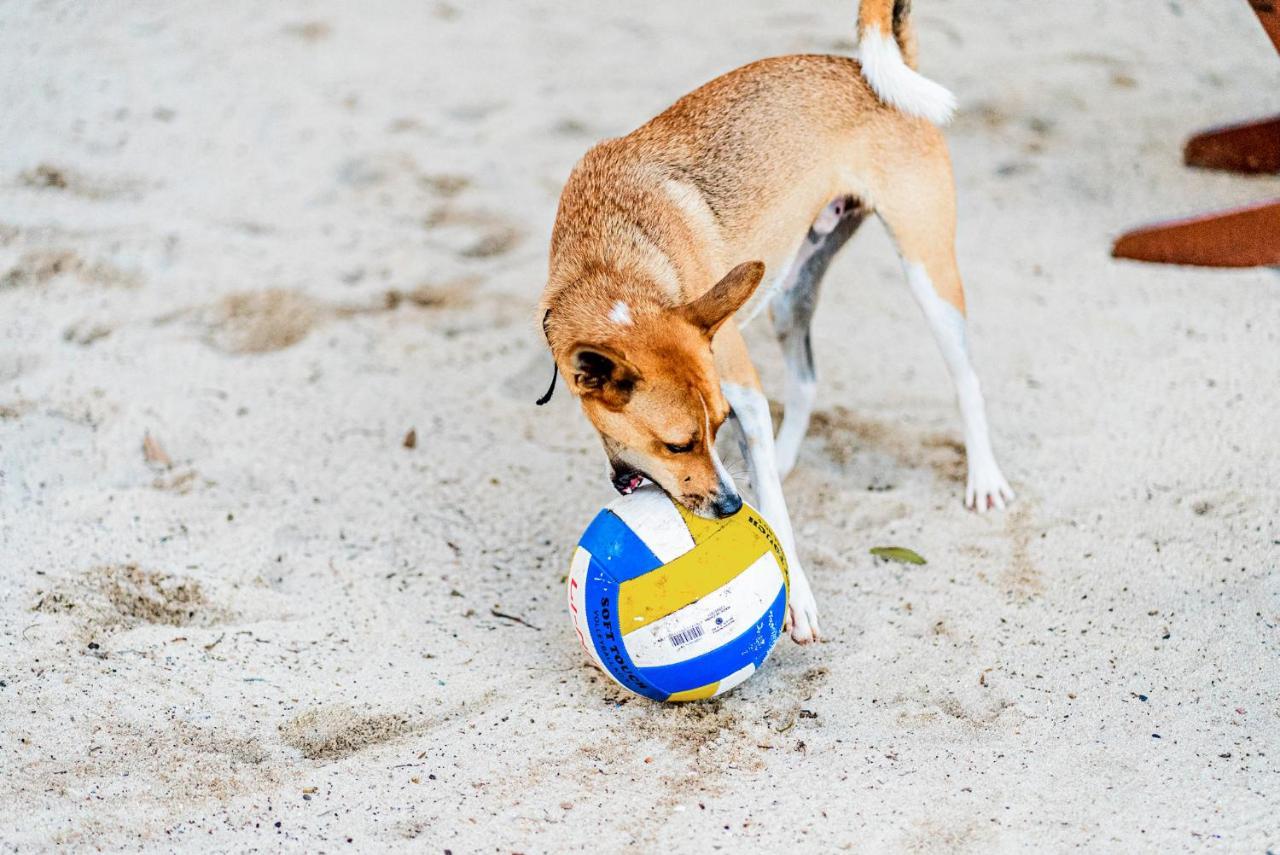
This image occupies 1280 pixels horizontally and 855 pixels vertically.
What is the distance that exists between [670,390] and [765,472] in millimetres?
747

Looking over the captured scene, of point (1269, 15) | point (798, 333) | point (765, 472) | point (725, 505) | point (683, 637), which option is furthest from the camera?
point (1269, 15)

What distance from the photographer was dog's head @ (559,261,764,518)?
12.1 ft

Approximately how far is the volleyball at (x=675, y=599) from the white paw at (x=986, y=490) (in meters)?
1.43

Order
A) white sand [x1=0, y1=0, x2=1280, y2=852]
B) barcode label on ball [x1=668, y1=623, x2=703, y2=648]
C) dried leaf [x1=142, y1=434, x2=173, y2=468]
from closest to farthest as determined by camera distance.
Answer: white sand [x1=0, y1=0, x2=1280, y2=852]
barcode label on ball [x1=668, y1=623, x2=703, y2=648]
dried leaf [x1=142, y1=434, x2=173, y2=468]

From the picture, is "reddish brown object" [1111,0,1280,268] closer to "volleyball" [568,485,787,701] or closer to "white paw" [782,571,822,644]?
"white paw" [782,571,822,644]

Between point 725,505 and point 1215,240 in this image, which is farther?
point 1215,240

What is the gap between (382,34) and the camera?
8.41 m

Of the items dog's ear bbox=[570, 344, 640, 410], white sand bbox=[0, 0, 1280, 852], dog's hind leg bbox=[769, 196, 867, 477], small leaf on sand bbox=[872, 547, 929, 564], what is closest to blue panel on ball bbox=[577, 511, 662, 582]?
dog's ear bbox=[570, 344, 640, 410]

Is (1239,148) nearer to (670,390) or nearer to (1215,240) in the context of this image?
(1215,240)

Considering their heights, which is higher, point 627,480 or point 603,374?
point 603,374

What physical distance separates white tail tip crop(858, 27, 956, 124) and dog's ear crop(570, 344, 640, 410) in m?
1.74

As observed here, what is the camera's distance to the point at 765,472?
14.1 ft

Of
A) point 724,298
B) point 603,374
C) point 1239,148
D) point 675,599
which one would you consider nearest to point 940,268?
point 724,298

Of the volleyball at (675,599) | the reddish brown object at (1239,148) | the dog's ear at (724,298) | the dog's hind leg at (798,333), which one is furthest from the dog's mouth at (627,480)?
the reddish brown object at (1239,148)
